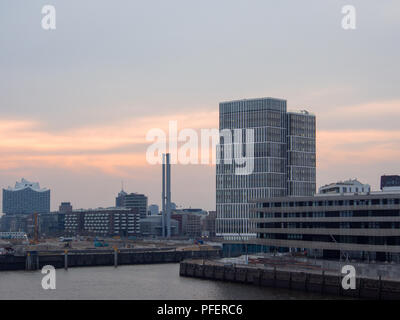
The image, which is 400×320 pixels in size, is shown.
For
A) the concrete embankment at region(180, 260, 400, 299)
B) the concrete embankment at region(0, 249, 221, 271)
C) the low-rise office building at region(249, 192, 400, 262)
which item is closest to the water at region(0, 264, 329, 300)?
the concrete embankment at region(180, 260, 400, 299)

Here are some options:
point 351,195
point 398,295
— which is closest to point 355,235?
point 351,195

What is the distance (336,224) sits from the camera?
131 metres

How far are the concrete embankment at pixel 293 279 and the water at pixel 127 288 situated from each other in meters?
2.17

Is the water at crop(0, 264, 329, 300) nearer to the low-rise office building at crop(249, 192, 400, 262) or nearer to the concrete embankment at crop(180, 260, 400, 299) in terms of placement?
the concrete embankment at crop(180, 260, 400, 299)

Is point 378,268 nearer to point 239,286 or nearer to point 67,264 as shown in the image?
point 239,286

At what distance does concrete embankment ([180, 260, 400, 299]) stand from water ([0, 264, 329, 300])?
7.11 feet

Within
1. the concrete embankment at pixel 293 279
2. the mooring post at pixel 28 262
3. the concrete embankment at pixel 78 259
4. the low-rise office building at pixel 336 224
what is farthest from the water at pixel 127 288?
the low-rise office building at pixel 336 224

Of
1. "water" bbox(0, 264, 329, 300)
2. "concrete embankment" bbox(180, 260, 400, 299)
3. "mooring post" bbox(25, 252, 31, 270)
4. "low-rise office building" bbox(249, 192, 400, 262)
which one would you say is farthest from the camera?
"mooring post" bbox(25, 252, 31, 270)

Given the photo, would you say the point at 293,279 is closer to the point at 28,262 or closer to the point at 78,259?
the point at 28,262

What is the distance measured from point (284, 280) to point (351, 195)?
2311cm

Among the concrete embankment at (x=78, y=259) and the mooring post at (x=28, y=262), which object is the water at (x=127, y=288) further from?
the concrete embankment at (x=78, y=259)

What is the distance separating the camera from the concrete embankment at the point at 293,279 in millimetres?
97125

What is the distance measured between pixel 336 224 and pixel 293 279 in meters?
20.9

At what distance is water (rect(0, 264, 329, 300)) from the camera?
106m
